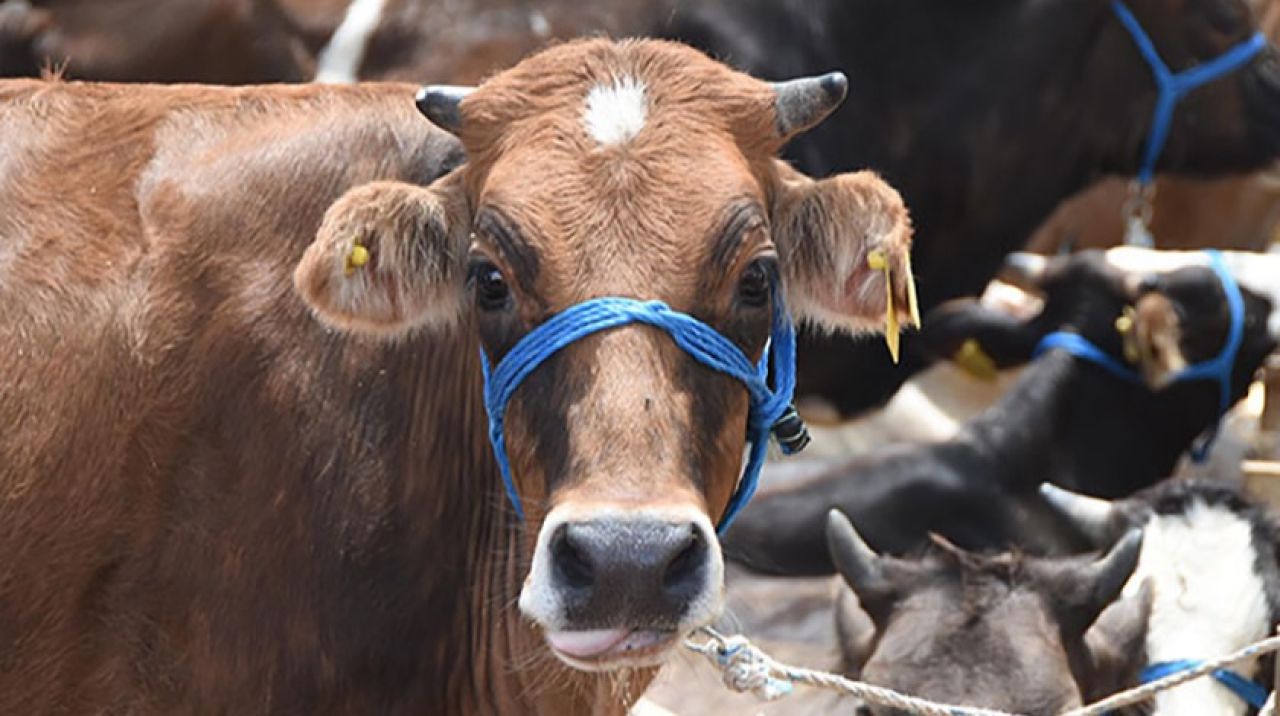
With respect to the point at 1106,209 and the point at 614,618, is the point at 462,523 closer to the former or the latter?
the point at 614,618

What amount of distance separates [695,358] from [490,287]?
35cm

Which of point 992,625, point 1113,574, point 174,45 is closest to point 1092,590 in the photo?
point 1113,574

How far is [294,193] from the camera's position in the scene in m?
3.82

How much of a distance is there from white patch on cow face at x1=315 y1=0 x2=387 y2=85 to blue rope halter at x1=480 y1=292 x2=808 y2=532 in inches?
117

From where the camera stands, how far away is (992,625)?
15.0 ft

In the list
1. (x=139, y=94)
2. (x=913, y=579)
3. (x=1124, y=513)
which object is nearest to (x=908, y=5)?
(x=1124, y=513)

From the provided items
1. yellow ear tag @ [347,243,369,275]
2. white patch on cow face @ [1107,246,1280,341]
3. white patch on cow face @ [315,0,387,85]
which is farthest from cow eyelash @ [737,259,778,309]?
white patch on cow face @ [1107,246,1280,341]

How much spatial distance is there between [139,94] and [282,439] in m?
0.78

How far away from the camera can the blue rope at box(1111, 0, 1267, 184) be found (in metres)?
7.03

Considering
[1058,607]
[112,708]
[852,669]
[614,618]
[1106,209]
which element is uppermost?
[614,618]

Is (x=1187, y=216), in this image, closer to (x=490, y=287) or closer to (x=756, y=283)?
(x=756, y=283)

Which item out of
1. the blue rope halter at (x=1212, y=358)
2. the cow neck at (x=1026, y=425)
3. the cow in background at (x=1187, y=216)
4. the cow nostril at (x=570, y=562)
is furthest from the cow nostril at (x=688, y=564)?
the cow in background at (x=1187, y=216)

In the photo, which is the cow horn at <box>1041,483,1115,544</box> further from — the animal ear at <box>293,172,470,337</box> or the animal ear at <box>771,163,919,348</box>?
the animal ear at <box>293,172,470,337</box>

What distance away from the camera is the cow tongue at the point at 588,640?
9.87ft
